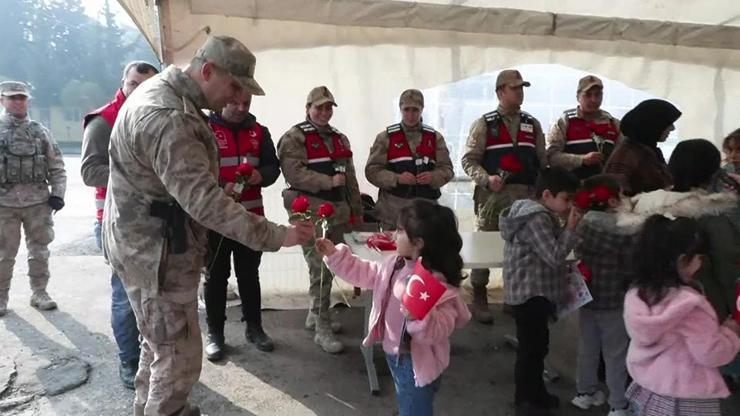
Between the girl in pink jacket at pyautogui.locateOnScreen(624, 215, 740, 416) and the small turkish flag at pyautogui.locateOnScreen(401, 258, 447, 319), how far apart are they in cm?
89

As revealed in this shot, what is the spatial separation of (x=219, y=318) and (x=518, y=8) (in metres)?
3.88

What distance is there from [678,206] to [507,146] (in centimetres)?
204

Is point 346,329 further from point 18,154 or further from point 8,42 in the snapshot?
point 8,42

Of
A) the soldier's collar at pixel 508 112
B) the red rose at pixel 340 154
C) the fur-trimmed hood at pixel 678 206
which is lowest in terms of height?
the fur-trimmed hood at pixel 678 206

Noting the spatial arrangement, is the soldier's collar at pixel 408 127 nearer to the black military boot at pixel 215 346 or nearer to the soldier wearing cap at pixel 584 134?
the soldier wearing cap at pixel 584 134

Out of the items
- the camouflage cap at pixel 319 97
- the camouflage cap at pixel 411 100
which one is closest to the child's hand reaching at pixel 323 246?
the camouflage cap at pixel 319 97

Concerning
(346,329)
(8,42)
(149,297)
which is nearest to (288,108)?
(346,329)

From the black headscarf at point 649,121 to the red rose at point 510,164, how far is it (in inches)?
38.2

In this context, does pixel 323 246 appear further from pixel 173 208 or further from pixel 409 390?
pixel 409 390

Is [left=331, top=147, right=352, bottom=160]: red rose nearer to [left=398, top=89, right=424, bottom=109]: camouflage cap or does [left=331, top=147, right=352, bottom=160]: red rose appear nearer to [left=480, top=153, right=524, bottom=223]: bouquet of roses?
[left=398, top=89, right=424, bottom=109]: camouflage cap

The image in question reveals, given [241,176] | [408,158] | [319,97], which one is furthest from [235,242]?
[408,158]

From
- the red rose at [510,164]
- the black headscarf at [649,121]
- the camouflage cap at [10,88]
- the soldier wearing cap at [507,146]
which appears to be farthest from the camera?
the soldier wearing cap at [507,146]

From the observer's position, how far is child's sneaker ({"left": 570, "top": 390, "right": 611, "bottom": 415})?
3389mm

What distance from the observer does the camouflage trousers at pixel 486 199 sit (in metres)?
4.71
